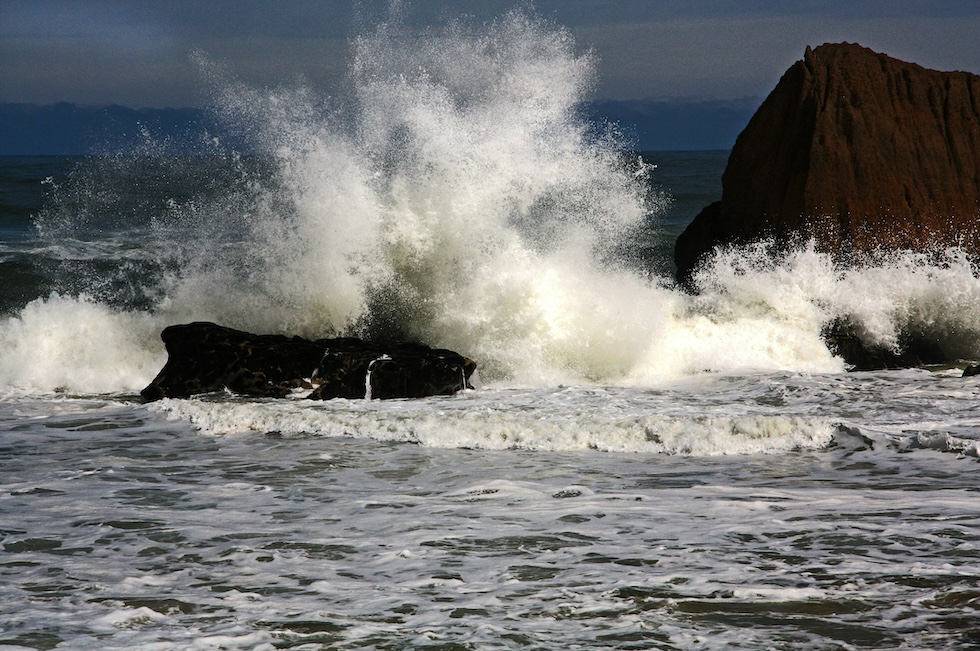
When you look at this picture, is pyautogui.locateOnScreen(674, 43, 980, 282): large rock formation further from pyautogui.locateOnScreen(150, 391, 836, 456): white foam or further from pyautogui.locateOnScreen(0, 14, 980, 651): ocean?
pyautogui.locateOnScreen(150, 391, 836, 456): white foam

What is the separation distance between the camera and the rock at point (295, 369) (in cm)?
838

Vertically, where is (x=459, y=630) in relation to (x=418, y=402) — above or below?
below

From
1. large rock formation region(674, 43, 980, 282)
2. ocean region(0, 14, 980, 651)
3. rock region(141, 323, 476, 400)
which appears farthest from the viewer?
large rock formation region(674, 43, 980, 282)

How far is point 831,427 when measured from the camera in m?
6.94

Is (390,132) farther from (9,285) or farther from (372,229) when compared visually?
(9,285)

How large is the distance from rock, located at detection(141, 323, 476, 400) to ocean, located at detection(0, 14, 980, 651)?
234 mm

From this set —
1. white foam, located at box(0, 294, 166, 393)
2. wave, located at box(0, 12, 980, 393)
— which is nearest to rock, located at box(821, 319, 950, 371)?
wave, located at box(0, 12, 980, 393)

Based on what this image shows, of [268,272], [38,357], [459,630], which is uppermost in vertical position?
[268,272]

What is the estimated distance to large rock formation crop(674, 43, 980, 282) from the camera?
416 inches

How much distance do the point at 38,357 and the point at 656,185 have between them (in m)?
26.1

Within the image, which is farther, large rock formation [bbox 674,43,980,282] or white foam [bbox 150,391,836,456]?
large rock formation [bbox 674,43,980,282]

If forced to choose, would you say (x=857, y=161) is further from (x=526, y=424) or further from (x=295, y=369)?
(x=295, y=369)

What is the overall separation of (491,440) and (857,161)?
601cm

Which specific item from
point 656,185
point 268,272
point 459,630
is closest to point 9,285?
point 268,272
